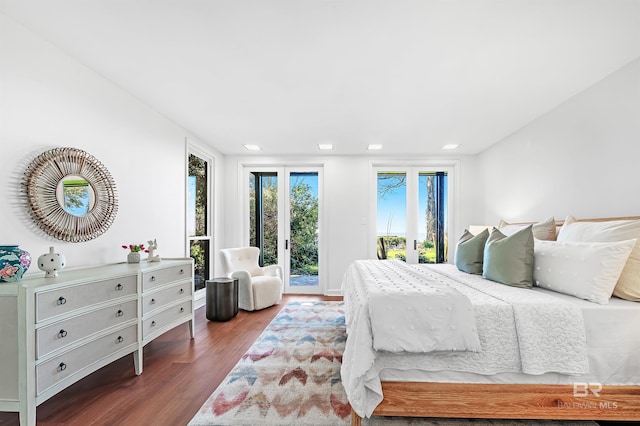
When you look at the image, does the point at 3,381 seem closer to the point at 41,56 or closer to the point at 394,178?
the point at 41,56

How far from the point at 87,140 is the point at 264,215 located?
3.11 metres

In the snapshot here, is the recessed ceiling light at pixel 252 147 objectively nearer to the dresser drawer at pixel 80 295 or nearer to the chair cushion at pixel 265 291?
the chair cushion at pixel 265 291

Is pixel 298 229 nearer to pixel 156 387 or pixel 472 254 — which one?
pixel 472 254

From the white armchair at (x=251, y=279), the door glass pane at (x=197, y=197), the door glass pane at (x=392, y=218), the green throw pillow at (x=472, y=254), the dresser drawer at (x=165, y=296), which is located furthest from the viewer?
the door glass pane at (x=392, y=218)

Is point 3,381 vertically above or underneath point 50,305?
underneath

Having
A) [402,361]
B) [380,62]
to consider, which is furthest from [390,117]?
[402,361]

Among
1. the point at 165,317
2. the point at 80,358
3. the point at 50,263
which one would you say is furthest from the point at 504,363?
the point at 50,263

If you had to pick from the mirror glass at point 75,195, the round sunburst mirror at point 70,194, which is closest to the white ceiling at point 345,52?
the round sunburst mirror at point 70,194

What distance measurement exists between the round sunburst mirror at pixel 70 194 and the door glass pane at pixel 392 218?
3.99 metres

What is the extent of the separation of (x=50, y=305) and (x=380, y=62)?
275 cm

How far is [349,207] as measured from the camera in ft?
16.9

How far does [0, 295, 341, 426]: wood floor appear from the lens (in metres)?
1.77

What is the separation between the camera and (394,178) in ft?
17.3

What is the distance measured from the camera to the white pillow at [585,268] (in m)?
1.74
